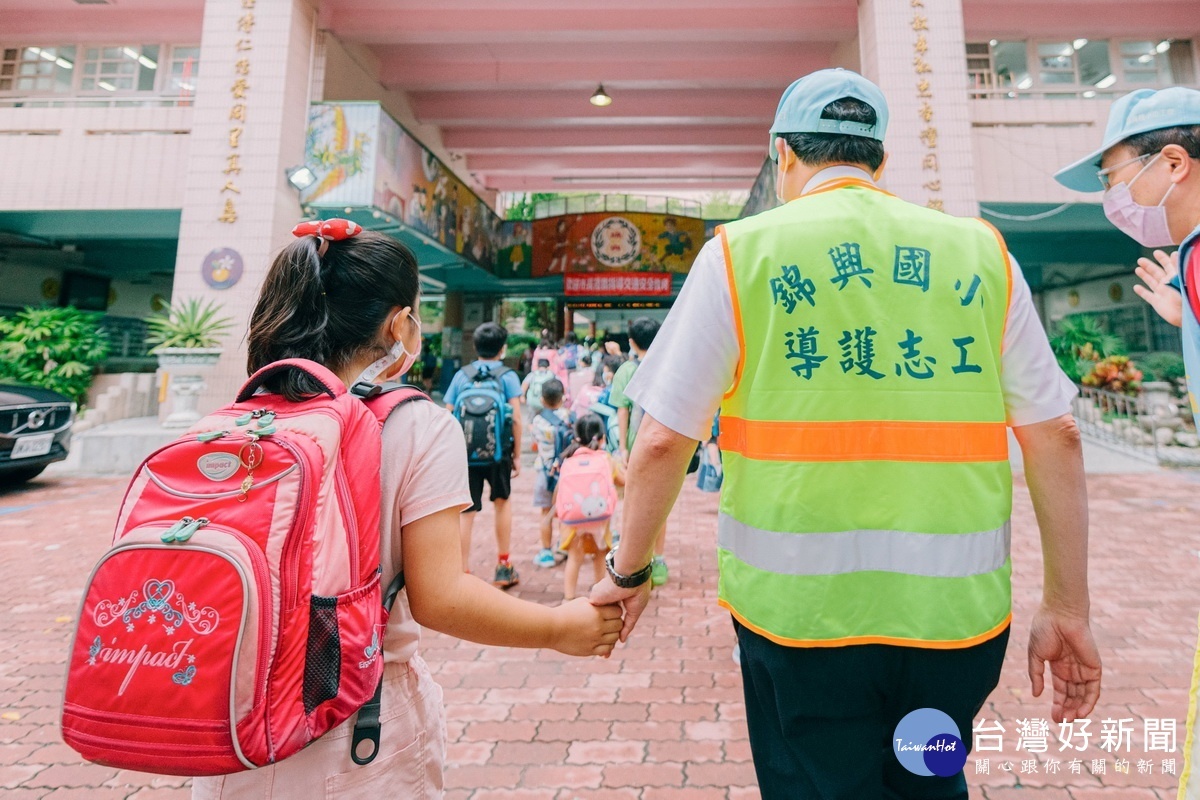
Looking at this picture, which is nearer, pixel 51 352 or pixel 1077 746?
pixel 1077 746

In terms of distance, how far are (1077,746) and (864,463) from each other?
2.09m

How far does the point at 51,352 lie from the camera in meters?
8.60

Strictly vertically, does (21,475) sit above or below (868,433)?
below

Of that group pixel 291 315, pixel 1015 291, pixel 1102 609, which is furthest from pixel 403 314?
pixel 1102 609

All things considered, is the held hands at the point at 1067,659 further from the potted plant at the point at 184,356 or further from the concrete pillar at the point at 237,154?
the concrete pillar at the point at 237,154

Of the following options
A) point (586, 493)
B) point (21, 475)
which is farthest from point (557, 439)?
point (21, 475)

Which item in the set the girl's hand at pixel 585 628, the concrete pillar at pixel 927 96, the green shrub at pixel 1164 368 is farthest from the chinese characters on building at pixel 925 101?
the girl's hand at pixel 585 628

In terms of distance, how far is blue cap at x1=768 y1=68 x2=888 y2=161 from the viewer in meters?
1.23

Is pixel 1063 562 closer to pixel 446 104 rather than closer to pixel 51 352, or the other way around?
pixel 51 352

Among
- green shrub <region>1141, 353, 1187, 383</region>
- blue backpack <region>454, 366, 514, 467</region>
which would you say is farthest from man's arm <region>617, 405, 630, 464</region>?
green shrub <region>1141, 353, 1187, 383</region>

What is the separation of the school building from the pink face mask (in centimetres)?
761

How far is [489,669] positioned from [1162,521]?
6.33 m

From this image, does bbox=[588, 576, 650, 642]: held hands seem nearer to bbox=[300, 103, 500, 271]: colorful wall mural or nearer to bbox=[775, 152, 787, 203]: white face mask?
bbox=[775, 152, 787, 203]: white face mask

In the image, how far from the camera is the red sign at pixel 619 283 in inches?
625
